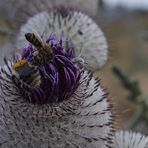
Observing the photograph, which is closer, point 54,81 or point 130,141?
point 54,81

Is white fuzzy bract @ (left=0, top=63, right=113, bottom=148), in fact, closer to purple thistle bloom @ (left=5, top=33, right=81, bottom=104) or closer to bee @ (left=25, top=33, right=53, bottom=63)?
purple thistle bloom @ (left=5, top=33, right=81, bottom=104)

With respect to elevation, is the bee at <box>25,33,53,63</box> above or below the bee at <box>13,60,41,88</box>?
above

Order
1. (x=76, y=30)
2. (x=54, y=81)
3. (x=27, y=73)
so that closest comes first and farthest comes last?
(x=27, y=73), (x=54, y=81), (x=76, y=30)

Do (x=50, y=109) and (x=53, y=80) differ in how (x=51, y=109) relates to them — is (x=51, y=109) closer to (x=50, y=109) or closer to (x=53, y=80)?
(x=50, y=109)

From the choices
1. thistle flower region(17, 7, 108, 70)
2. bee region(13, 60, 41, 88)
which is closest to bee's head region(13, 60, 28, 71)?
bee region(13, 60, 41, 88)

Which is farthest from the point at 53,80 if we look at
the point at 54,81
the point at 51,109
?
the point at 51,109

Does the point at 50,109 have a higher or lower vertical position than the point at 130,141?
higher

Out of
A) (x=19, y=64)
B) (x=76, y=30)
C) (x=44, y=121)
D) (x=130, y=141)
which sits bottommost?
(x=130, y=141)
